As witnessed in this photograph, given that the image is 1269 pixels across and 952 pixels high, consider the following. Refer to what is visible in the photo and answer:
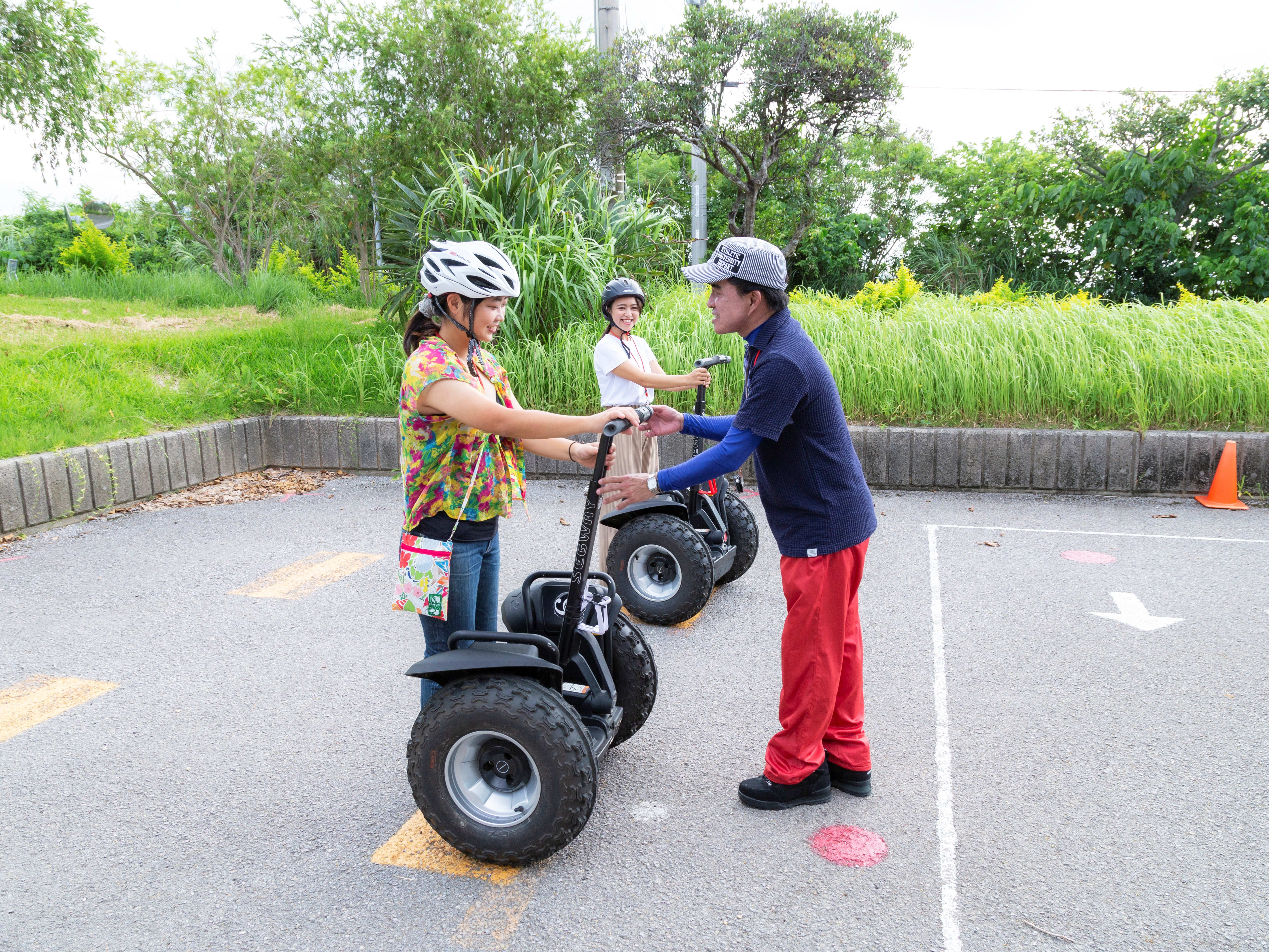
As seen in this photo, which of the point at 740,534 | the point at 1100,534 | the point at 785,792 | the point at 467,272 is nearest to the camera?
the point at 467,272

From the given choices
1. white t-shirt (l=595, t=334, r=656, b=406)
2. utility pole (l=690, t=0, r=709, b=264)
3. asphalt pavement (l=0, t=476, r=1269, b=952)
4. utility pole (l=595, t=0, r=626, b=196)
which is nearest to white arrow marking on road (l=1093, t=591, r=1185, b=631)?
asphalt pavement (l=0, t=476, r=1269, b=952)

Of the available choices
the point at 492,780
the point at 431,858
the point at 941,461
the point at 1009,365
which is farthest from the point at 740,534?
the point at 1009,365

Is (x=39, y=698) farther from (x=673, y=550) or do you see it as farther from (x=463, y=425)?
(x=673, y=550)

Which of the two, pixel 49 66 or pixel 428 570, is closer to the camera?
pixel 428 570

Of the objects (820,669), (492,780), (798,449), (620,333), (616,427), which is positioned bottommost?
(492,780)

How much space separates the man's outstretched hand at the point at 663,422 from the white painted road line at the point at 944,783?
153 cm

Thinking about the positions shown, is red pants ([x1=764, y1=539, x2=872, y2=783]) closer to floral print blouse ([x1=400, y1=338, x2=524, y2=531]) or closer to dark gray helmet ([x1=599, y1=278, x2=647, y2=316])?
floral print blouse ([x1=400, y1=338, x2=524, y2=531])

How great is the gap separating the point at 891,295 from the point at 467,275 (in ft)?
27.0

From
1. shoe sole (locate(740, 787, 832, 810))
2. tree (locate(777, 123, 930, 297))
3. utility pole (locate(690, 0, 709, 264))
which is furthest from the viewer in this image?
tree (locate(777, 123, 930, 297))

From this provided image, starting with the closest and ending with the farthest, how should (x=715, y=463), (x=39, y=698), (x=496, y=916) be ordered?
(x=496, y=916) < (x=715, y=463) < (x=39, y=698)

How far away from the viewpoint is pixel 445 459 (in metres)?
2.65

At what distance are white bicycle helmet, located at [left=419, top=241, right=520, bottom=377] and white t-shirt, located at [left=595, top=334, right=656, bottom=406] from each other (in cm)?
190

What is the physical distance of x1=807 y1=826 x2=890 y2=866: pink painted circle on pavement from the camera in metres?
2.66

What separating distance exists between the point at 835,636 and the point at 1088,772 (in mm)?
1122
